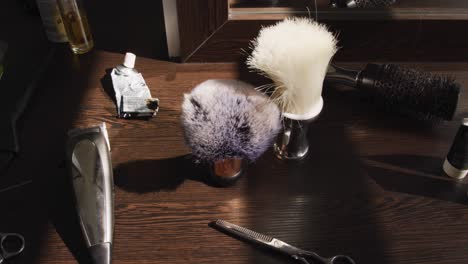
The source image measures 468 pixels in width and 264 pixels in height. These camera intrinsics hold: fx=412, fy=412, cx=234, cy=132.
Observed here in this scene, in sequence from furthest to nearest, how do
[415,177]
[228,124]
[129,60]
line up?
[129,60] < [415,177] < [228,124]

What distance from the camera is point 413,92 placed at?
569 millimetres

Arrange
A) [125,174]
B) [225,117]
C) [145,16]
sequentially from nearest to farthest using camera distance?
1. [225,117]
2. [125,174]
3. [145,16]

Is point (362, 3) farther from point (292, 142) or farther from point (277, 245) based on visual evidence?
point (277, 245)

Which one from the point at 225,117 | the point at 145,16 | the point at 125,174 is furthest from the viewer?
the point at 145,16

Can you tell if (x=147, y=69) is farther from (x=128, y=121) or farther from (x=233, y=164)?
(x=233, y=164)

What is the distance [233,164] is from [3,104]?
0.37 metres

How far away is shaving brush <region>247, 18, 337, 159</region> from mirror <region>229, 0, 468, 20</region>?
16cm

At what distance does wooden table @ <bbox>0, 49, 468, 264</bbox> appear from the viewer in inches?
18.0

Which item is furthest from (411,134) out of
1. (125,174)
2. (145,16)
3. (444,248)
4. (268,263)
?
(145,16)

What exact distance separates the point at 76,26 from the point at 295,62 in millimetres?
430

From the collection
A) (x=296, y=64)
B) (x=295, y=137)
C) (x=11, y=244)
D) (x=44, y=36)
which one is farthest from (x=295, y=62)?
(x=44, y=36)

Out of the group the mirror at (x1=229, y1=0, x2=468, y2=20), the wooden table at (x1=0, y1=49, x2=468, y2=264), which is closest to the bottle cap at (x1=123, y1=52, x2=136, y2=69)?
the wooden table at (x1=0, y1=49, x2=468, y2=264)

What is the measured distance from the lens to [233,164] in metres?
0.48

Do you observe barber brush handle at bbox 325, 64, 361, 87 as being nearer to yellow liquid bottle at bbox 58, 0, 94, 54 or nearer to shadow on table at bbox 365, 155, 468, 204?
shadow on table at bbox 365, 155, 468, 204
